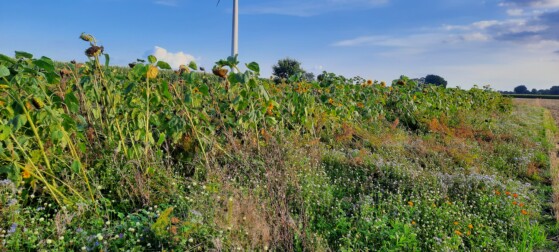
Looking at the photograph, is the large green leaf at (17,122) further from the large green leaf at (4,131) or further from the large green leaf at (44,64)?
the large green leaf at (44,64)

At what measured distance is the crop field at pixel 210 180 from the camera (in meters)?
2.83

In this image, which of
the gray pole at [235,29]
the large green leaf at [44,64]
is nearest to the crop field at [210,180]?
the large green leaf at [44,64]

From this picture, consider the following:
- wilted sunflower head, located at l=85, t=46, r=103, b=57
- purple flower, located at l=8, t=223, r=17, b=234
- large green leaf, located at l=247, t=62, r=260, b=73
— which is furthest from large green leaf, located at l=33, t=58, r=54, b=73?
large green leaf, located at l=247, t=62, r=260, b=73

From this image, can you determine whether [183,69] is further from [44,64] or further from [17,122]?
[17,122]

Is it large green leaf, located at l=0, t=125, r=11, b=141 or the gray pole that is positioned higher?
the gray pole

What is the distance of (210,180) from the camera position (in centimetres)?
361

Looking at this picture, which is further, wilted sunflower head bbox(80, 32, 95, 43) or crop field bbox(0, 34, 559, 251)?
wilted sunflower head bbox(80, 32, 95, 43)

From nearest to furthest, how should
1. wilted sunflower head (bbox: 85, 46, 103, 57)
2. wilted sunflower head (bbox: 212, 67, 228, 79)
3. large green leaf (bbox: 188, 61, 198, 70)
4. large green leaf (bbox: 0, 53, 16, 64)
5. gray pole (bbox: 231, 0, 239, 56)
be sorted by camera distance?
large green leaf (bbox: 0, 53, 16, 64), wilted sunflower head (bbox: 85, 46, 103, 57), wilted sunflower head (bbox: 212, 67, 228, 79), large green leaf (bbox: 188, 61, 198, 70), gray pole (bbox: 231, 0, 239, 56)

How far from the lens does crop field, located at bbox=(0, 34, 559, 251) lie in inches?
111

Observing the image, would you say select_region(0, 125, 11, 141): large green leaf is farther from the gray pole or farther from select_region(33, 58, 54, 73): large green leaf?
the gray pole

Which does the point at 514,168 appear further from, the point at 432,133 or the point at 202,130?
the point at 202,130

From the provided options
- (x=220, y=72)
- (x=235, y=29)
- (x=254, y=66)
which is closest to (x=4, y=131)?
(x=220, y=72)

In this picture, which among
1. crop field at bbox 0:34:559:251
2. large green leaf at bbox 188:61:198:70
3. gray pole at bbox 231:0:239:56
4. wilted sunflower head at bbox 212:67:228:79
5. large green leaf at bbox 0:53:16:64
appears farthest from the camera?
gray pole at bbox 231:0:239:56

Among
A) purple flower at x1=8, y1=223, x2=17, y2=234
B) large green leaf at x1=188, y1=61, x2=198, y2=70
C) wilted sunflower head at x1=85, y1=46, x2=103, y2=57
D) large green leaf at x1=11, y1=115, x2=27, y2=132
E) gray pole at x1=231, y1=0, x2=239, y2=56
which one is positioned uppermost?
gray pole at x1=231, y1=0, x2=239, y2=56
